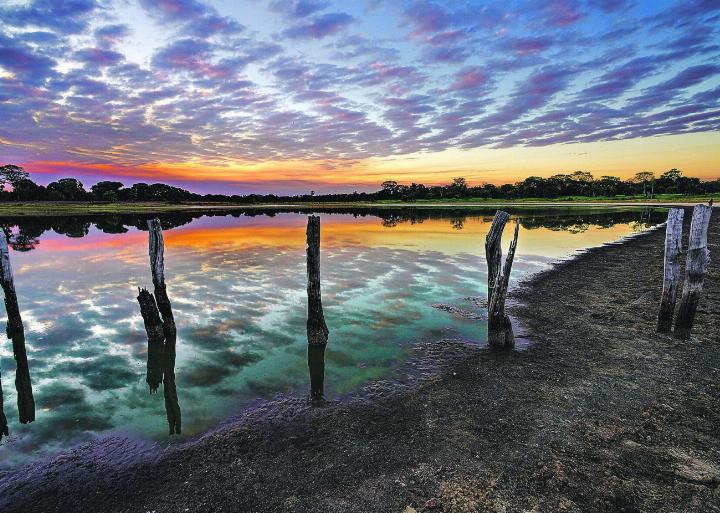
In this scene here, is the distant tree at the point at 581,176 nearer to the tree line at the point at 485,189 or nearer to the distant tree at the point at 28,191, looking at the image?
the tree line at the point at 485,189

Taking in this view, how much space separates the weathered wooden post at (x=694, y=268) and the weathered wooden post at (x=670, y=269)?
0.22 m

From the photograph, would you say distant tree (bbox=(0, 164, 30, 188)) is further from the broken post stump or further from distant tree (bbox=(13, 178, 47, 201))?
the broken post stump

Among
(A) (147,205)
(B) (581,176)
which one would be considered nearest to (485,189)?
(B) (581,176)

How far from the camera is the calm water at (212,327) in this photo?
7.31 m

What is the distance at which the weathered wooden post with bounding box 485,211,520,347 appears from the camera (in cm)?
Result: 926

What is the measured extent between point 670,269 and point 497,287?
4.76 meters

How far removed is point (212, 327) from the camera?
11.9 metres

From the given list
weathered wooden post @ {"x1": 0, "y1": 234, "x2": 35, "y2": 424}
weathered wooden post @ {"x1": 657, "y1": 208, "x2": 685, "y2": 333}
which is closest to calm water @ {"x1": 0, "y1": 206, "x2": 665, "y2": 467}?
weathered wooden post @ {"x1": 0, "y1": 234, "x2": 35, "y2": 424}

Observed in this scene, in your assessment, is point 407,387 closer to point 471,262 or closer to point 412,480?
point 412,480

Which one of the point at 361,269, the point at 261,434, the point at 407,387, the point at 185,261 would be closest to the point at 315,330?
the point at 407,387

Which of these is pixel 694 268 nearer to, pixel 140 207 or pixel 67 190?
pixel 140 207

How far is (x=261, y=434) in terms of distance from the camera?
625cm

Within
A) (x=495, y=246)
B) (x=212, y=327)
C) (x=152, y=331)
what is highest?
(x=495, y=246)

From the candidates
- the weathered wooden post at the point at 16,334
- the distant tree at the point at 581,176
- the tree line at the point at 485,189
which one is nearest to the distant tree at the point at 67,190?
the tree line at the point at 485,189
